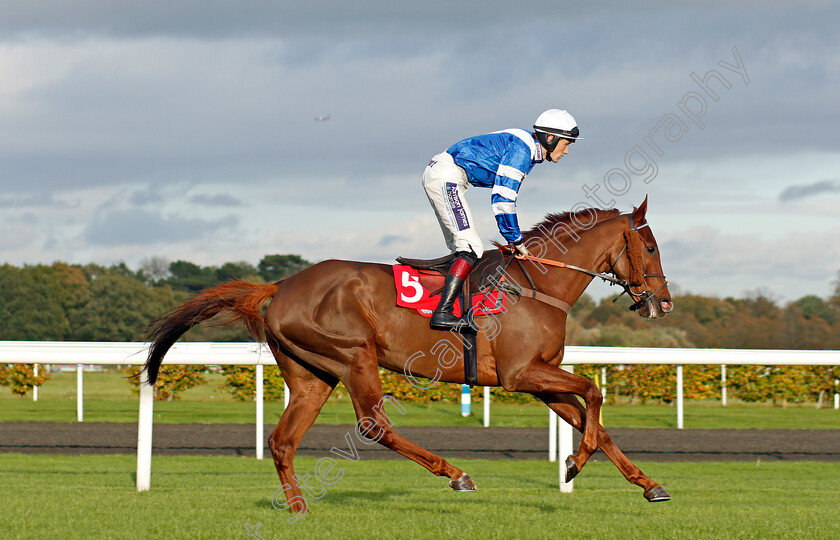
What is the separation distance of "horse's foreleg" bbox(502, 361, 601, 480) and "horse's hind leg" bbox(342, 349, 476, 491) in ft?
1.95

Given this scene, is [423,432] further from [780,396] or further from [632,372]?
[780,396]

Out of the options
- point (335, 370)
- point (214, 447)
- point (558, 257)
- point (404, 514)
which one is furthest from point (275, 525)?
point (214, 447)

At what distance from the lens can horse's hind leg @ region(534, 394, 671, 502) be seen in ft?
15.2

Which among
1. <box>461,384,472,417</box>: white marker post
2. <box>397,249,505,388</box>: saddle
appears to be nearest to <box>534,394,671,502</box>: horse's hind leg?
<box>397,249,505,388</box>: saddle

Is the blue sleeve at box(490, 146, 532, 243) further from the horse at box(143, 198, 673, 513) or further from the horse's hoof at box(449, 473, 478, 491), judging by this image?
the horse's hoof at box(449, 473, 478, 491)

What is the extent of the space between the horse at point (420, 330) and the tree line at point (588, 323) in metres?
7.72

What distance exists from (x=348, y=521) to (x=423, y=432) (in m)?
7.07

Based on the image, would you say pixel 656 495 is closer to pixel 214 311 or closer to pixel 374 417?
pixel 374 417

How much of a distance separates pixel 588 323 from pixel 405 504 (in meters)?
33.2

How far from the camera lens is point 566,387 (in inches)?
188

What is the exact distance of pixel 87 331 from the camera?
3506 centimetres

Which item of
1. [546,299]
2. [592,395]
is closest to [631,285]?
[546,299]

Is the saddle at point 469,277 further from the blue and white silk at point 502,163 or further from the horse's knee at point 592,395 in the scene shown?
the horse's knee at point 592,395

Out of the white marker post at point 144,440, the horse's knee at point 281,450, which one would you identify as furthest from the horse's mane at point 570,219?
the white marker post at point 144,440
